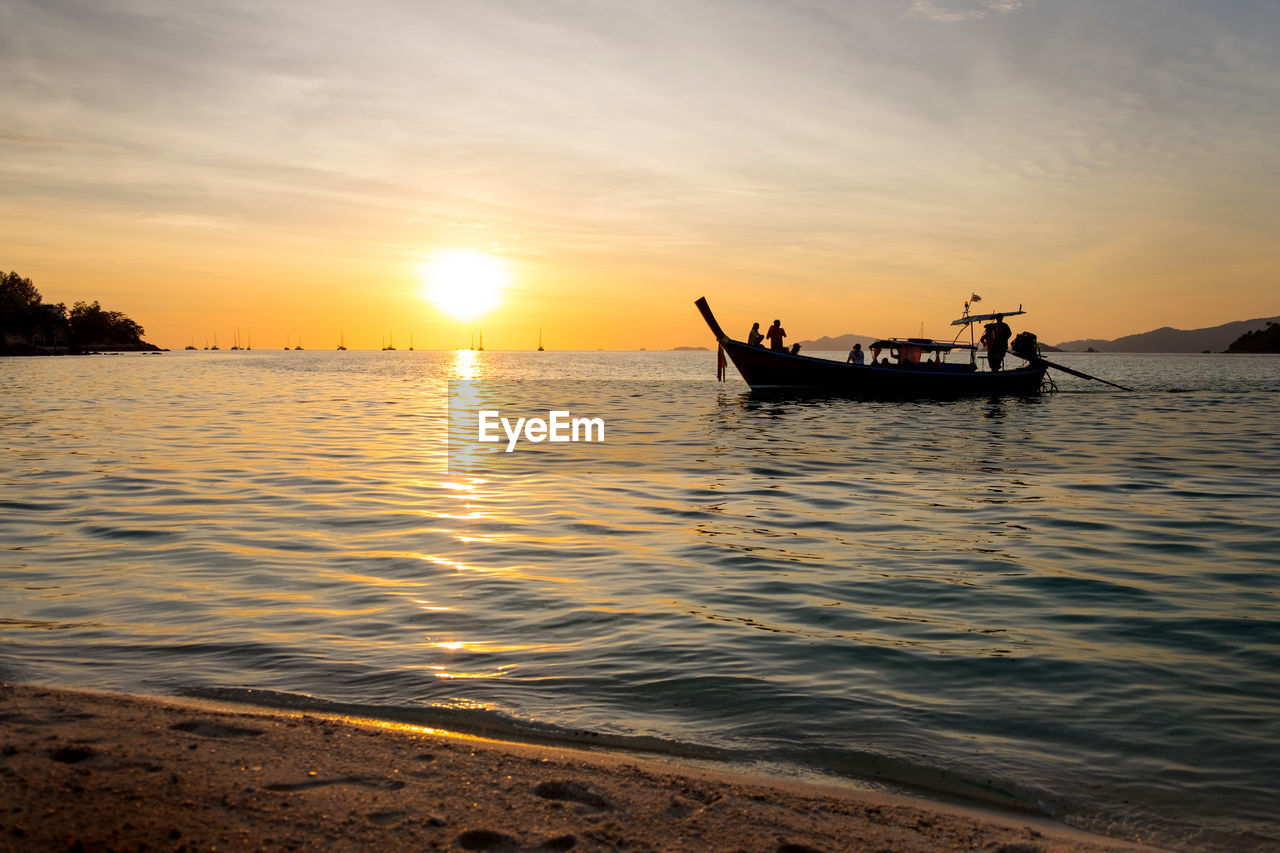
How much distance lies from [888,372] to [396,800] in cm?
3651

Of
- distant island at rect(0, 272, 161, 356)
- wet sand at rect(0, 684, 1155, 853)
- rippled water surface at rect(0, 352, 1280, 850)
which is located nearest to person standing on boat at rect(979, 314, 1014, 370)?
rippled water surface at rect(0, 352, 1280, 850)

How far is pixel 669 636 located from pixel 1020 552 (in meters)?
5.23

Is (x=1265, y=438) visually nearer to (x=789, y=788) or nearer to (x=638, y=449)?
(x=638, y=449)

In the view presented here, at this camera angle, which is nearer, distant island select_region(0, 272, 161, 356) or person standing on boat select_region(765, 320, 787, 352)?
person standing on boat select_region(765, 320, 787, 352)

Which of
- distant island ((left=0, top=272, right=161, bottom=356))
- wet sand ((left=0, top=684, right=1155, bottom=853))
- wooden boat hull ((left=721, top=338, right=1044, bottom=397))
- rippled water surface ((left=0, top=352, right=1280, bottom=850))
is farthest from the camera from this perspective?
distant island ((left=0, top=272, right=161, bottom=356))

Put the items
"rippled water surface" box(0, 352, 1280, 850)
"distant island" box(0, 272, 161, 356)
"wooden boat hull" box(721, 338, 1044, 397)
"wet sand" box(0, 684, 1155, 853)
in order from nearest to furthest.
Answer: "wet sand" box(0, 684, 1155, 853), "rippled water surface" box(0, 352, 1280, 850), "wooden boat hull" box(721, 338, 1044, 397), "distant island" box(0, 272, 161, 356)

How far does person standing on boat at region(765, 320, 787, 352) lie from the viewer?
136 feet

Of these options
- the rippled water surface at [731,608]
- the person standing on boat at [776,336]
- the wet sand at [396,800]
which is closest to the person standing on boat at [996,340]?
the person standing on boat at [776,336]

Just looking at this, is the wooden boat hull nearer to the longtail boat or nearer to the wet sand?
the longtail boat

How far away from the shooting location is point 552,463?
60.4 ft

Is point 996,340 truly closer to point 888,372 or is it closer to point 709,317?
point 888,372

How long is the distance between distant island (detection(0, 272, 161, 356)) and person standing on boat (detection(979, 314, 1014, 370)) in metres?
151

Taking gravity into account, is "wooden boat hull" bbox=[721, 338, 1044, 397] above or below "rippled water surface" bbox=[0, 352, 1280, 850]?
above

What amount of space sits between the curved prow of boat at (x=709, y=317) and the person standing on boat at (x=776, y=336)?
2386 millimetres
